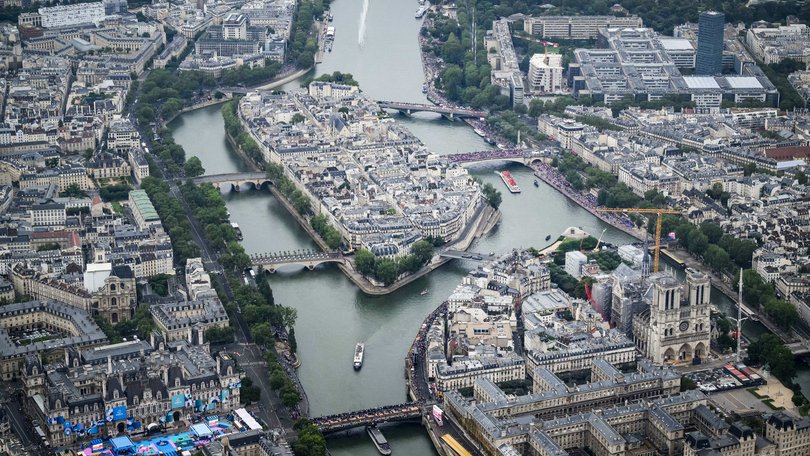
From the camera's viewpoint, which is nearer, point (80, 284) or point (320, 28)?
point (80, 284)

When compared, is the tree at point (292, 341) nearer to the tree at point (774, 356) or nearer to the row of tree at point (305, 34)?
the tree at point (774, 356)

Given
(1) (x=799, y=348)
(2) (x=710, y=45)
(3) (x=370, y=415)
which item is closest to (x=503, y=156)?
(2) (x=710, y=45)

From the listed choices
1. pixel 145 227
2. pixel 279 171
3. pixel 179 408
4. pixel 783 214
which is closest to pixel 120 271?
pixel 145 227

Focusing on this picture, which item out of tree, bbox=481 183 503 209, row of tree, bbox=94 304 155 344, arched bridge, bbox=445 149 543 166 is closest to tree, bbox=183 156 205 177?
arched bridge, bbox=445 149 543 166

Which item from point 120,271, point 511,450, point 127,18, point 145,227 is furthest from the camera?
point 127,18

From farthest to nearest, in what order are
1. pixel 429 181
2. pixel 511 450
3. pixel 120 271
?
pixel 429 181
pixel 120 271
pixel 511 450

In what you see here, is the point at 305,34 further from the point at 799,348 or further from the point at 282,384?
the point at 282,384

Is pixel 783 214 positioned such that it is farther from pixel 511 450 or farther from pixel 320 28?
pixel 320 28

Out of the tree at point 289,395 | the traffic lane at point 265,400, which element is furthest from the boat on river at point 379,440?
the traffic lane at point 265,400
